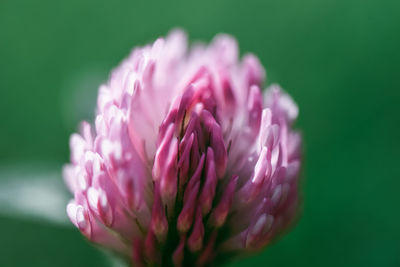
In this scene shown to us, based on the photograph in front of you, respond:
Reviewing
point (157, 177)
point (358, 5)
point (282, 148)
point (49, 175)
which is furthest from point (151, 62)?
point (358, 5)

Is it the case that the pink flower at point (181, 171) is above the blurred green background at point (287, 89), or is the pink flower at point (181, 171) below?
below

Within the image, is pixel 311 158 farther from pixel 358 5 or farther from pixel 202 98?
pixel 202 98

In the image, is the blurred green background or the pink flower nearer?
the pink flower

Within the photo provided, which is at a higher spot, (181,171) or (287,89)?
(287,89)

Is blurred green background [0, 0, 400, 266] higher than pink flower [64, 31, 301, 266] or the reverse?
higher

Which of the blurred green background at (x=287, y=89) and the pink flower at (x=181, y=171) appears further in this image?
the blurred green background at (x=287, y=89)
